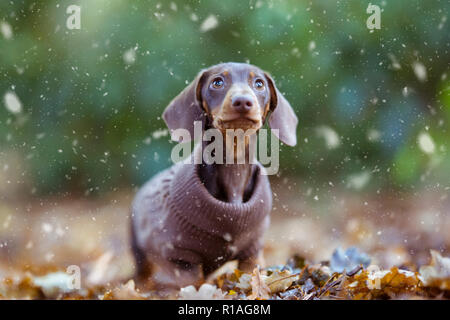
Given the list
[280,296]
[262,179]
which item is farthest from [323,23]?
[280,296]

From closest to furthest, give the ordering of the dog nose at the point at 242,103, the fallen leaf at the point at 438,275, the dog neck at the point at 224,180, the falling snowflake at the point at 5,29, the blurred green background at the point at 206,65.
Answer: the fallen leaf at the point at 438,275 < the dog nose at the point at 242,103 < the dog neck at the point at 224,180 < the falling snowflake at the point at 5,29 < the blurred green background at the point at 206,65

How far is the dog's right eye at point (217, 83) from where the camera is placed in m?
1.91

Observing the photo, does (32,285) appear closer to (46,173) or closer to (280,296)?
(280,296)

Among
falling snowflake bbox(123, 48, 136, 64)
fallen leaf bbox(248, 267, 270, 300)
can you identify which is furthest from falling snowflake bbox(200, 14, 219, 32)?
fallen leaf bbox(248, 267, 270, 300)

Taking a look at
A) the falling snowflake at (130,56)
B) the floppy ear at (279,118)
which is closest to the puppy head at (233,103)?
the floppy ear at (279,118)

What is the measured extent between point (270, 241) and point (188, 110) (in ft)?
4.76

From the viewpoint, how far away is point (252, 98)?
1791 mm

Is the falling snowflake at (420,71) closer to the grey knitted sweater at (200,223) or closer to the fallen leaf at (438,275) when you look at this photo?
the grey knitted sweater at (200,223)

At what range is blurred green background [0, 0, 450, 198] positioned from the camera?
8.94 ft

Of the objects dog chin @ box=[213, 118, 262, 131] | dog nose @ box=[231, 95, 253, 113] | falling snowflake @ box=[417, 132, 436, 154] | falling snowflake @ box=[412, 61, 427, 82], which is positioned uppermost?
falling snowflake @ box=[412, 61, 427, 82]

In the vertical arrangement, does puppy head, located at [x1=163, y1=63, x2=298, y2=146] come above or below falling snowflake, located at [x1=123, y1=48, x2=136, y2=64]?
below

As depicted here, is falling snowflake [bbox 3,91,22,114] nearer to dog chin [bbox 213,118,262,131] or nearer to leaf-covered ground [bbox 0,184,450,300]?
leaf-covered ground [bbox 0,184,450,300]

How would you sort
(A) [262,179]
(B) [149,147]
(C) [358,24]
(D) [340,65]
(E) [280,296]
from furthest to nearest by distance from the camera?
(B) [149,147] < (D) [340,65] < (C) [358,24] < (A) [262,179] < (E) [280,296]
